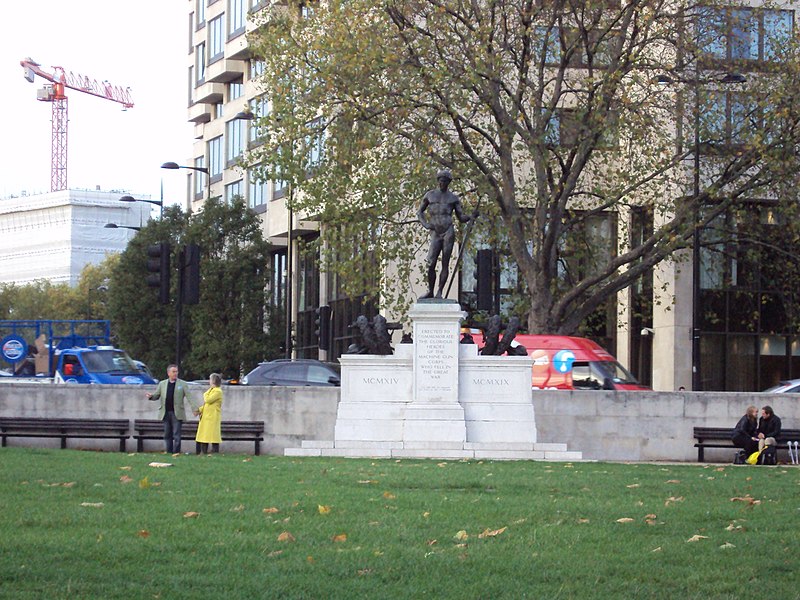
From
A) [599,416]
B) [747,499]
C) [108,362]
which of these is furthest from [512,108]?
[747,499]

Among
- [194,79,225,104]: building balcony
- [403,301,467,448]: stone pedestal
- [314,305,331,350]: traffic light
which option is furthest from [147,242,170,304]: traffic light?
[194,79,225,104]: building balcony

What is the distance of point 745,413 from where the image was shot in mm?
25797

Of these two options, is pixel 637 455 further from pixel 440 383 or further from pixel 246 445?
pixel 246 445

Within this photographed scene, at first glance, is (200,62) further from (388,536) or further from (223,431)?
(388,536)

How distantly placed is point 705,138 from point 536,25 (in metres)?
4.87

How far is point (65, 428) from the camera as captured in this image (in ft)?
86.6

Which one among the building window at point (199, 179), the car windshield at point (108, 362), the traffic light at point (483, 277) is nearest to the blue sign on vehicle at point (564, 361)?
the traffic light at point (483, 277)

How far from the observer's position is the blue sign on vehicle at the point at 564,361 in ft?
104

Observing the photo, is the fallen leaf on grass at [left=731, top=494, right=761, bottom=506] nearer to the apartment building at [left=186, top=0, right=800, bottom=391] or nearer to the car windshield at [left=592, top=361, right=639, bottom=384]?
the car windshield at [left=592, top=361, right=639, bottom=384]

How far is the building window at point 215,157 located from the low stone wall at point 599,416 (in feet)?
168

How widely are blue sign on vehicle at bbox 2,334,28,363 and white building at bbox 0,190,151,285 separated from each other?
94.7 m

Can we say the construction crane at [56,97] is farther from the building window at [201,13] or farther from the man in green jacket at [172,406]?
the man in green jacket at [172,406]

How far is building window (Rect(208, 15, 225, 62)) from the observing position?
74250 millimetres

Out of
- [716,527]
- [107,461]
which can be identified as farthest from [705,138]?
[716,527]
